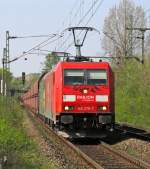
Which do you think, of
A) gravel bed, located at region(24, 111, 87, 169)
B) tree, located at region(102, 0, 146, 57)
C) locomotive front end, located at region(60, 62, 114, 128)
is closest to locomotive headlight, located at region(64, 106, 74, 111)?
locomotive front end, located at region(60, 62, 114, 128)

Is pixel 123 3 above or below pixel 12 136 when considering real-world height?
above

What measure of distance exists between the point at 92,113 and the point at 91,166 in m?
6.90

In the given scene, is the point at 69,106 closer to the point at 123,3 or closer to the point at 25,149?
the point at 25,149

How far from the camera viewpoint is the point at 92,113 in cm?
2077

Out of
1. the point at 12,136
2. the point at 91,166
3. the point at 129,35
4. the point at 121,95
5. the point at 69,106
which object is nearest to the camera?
the point at 91,166

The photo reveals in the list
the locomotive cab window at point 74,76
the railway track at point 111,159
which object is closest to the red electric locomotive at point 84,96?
the locomotive cab window at point 74,76

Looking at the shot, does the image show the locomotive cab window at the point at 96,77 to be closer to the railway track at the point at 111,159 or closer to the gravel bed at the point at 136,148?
the gravel bed at the point at 136,148

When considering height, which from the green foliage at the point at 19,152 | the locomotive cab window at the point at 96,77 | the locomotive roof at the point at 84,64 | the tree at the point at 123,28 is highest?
the tree at the point at 123,28

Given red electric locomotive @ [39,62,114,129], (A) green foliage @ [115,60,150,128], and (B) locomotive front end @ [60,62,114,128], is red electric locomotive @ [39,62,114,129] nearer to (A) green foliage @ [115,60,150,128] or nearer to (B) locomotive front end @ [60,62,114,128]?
(B) locomotive front end @ [60,62,114,128]

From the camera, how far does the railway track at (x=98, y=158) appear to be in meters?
13.9

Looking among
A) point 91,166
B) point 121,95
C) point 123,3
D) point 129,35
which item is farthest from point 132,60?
point 91,166

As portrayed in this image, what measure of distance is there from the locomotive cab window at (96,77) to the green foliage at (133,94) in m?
15.7

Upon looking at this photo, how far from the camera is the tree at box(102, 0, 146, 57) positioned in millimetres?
66125

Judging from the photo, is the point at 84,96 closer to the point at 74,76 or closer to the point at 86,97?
the point at 86,97
